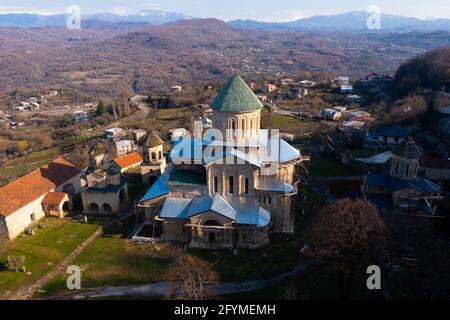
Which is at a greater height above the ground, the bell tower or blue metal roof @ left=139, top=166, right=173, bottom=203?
the bell tower

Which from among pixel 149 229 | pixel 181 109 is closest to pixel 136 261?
pixel 149 229

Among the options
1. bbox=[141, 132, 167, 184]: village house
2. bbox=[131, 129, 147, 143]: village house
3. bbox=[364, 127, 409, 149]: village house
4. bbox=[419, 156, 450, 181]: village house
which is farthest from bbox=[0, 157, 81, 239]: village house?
bbox=[364, 127, 409, 149]: village house

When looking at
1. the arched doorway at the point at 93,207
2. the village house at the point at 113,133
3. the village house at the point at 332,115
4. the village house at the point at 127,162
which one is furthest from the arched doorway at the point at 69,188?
Answer: the village house at the point at 332,115

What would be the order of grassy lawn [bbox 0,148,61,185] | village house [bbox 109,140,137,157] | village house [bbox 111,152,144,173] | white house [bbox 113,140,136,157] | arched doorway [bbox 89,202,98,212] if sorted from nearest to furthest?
arched doorway [bbox 89,202,98,212], village house [bbox 111,152,144,173], grassy lawn [bbox 0,148,61,185], village house [bbox 109,140,137,157], white house [bbox 113,140,136,157]

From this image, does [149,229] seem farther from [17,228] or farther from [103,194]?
[17,228]

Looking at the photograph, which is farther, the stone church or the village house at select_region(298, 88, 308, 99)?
the village house at select_region(298, 88, 308, 99)

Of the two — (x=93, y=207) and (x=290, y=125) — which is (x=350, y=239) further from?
(x=290, y=125)

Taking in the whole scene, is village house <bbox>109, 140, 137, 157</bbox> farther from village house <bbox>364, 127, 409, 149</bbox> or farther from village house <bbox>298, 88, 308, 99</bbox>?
village house <bbox>298, 88, 308, 99</bbox>
